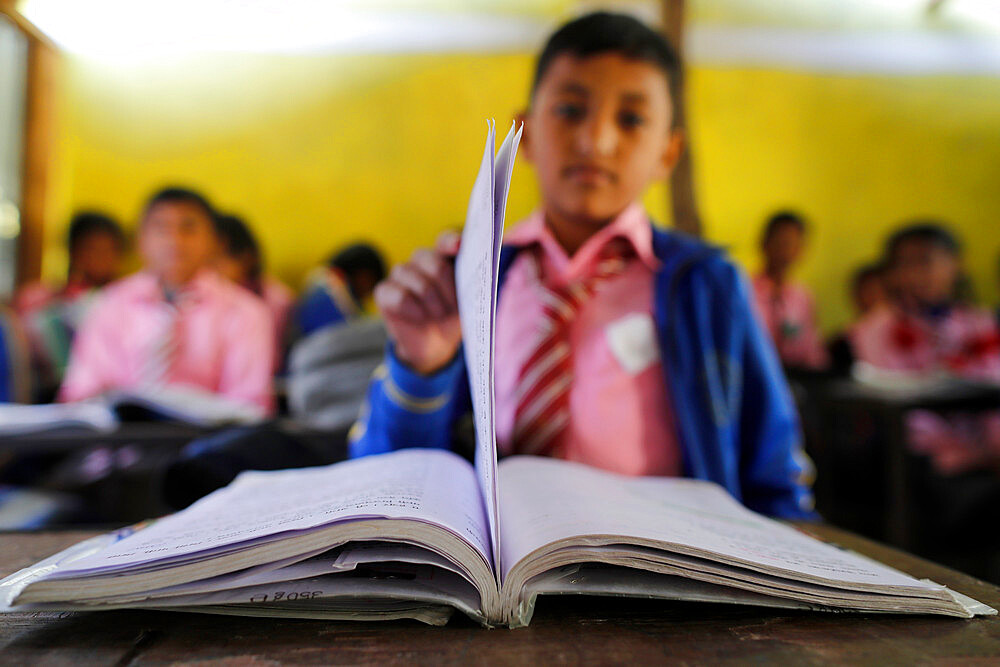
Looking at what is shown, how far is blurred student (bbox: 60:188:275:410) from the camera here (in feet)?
7.61

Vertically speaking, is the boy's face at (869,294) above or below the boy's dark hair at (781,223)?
below

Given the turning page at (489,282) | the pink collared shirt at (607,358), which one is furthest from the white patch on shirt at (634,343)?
the turning page at (489,282)

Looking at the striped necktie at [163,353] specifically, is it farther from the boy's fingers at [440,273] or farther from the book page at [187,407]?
the boy's fingers at [440,273]

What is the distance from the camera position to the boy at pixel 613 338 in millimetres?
782

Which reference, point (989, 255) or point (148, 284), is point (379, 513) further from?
point (989, 255)

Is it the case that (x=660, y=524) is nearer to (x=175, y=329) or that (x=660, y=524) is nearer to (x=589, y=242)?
(x=589, y=242)

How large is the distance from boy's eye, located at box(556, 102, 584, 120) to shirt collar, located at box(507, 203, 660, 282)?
0.13m

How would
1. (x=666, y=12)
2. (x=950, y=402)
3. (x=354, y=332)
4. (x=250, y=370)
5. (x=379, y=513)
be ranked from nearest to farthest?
(x=379, y=513) < (x=354, y=332) < (x=950, y=402) < (x=250, y=370) < (x=666, y=12)

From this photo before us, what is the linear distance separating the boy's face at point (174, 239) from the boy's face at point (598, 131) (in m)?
2.04

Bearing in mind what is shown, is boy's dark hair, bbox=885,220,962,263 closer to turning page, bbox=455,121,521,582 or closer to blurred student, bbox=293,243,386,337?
blurred student, bbox=293,243,386,337

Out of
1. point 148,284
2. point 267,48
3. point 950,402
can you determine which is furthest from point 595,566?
point 267,48

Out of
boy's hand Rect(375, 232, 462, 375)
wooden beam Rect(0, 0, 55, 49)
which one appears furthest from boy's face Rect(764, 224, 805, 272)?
wooden beam Rect(0, 0, 55, 49)

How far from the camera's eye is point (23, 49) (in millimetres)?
4066

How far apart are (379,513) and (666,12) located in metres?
3.68
